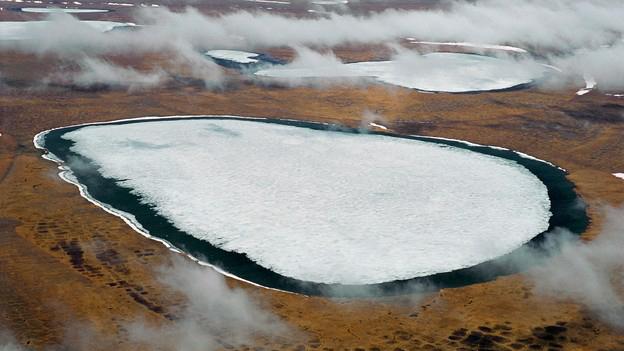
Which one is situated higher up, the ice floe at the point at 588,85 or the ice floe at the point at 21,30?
the ice floe at the point at 588,85

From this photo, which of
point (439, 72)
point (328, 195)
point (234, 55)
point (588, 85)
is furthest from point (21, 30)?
point (328, 195)

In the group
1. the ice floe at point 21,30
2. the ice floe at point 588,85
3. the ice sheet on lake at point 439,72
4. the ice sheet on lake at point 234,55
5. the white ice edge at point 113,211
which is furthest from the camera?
the ice floe at point 21,30

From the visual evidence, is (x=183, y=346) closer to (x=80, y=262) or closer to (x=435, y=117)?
(x=80, y=262)

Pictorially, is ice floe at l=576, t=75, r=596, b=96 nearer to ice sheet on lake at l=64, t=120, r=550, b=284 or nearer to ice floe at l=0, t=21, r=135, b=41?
ice sheet on lake at l=64, t=120, r=550, b=284

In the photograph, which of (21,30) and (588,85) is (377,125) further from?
(21,30)

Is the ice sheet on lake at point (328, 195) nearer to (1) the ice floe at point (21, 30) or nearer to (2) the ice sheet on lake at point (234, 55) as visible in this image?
(2) the ice sheet on lake at point (234, 55)

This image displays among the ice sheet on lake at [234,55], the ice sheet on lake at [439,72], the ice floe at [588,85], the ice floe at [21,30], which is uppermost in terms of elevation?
the ice floe at [588,85]

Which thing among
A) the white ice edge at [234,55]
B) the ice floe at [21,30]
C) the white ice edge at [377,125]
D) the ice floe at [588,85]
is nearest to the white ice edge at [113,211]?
the white ice edge at [377,125]

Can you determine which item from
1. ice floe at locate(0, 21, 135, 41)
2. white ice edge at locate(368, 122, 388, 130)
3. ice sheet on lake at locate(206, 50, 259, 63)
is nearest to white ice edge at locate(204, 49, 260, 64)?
ice sheet on lake at locate(206, 50, 259, 63)
